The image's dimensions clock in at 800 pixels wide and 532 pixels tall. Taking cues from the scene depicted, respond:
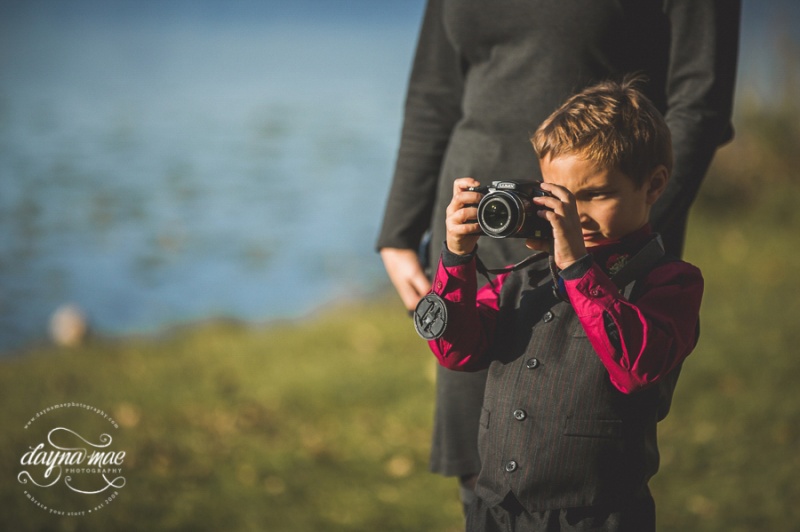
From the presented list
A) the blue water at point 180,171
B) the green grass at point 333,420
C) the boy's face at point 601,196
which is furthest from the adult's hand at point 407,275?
the blue water at point 180,171

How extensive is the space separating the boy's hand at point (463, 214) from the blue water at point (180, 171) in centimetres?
521

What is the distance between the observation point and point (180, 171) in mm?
9039

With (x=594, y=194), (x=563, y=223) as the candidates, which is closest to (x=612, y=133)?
(x=594, y=194)

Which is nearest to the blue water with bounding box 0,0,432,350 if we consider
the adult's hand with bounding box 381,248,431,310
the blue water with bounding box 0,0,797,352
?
the blue water with bounding box 0,0,797,352

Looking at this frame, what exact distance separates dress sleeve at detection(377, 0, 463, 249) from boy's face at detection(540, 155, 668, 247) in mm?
646

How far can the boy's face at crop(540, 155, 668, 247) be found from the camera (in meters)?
1.62

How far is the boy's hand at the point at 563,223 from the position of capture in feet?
4.92

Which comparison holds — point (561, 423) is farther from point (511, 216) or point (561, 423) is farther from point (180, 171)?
point (180, 171)

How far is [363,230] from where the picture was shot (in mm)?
8430

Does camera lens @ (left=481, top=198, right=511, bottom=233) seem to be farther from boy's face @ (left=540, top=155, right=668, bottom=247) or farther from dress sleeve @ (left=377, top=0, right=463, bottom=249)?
dress sleeve @ (left=377, top=0, right=463, bottom=249)

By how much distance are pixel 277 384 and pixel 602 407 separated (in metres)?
3.57

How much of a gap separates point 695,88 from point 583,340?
0.67 m

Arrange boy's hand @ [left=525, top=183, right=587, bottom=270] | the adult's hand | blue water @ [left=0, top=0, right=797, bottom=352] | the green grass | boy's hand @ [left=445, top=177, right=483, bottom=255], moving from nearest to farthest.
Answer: boy's hand @ [left=525, top=183, right=587, bottom=270] < boy's hand @ [left=445, top=177, right=483, bottom=255] < the adult's hand < the green grass < blue water @ [left=0, top=0, right=797, bottom=352]

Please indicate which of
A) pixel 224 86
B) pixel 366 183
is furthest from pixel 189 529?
pixel 224 86
